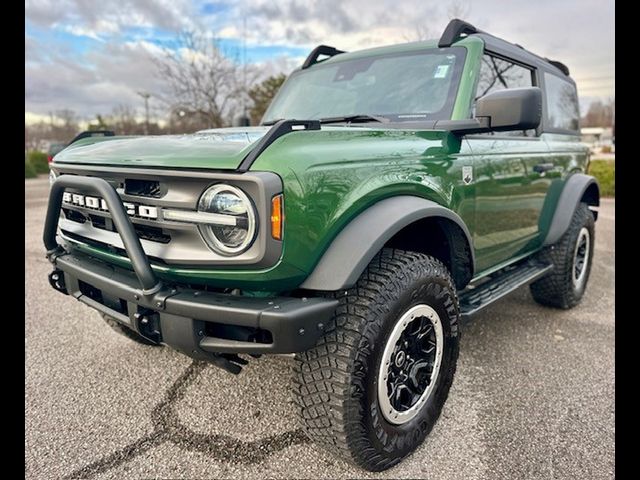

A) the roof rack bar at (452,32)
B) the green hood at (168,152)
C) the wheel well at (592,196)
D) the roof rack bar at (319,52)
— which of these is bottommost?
the wheel well at (592,196)

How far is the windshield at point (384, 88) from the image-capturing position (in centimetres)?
277

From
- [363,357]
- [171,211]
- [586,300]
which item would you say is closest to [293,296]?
[363,357]

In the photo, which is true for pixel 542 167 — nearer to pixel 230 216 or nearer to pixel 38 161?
pixel 230 216

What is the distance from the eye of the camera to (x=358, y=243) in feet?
6.10

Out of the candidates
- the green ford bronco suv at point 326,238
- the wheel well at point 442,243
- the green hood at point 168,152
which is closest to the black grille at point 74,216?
the green ford bronco suv at point 326,238

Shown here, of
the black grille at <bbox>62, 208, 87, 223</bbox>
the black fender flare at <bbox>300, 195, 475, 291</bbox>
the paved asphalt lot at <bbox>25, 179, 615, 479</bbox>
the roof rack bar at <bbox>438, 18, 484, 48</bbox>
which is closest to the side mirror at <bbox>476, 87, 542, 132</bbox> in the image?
the black fender flare at <bbox>300, 195, 475, 291</bbox>

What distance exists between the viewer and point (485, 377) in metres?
2.94

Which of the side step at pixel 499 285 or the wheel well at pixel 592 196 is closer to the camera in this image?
the side step at pixel 499 285

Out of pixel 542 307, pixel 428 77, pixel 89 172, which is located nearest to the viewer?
pixel 89 172

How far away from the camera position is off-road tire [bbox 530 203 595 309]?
3922mm

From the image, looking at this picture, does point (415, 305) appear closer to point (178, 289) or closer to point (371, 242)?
point (371, 242)

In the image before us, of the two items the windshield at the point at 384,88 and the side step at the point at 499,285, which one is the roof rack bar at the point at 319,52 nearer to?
the windshield at the point at 384,88

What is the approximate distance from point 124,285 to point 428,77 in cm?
208

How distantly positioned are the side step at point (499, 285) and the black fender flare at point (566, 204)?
24 centimetres
